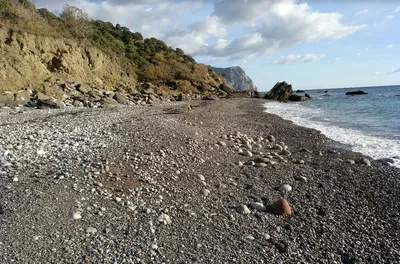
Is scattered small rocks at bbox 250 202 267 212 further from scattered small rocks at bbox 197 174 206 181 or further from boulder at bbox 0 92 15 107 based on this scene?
boulder at bbox 0 92 15 107

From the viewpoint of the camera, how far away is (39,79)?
67.1 feet

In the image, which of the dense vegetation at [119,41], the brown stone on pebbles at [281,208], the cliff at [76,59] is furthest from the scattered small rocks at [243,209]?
the dense vegetation at [119,41]

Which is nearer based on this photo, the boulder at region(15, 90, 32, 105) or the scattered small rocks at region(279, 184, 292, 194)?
the scattered small rocks at region(279, 184, 292, 194)

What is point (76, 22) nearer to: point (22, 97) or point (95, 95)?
point (95, 95)

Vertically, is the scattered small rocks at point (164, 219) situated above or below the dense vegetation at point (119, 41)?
below

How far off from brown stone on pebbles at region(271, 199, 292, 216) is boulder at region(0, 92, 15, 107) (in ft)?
54.2

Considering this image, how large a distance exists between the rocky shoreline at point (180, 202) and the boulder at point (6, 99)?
8040 millimetres

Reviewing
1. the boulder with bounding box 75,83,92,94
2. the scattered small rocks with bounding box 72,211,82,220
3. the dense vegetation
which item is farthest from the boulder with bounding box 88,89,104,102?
the scattered small rocks with bounding box 72,211,82,220

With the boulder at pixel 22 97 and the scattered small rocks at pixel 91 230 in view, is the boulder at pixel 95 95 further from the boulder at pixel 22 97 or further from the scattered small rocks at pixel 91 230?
the scattered small rocks at pixel 91 230

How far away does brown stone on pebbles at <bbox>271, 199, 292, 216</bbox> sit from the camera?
554 centimetres

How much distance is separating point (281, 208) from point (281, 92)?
42.3 metres

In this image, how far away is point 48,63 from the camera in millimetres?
23109

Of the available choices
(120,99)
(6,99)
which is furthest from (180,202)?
(120,99)

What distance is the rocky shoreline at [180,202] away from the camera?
13.9 ft
